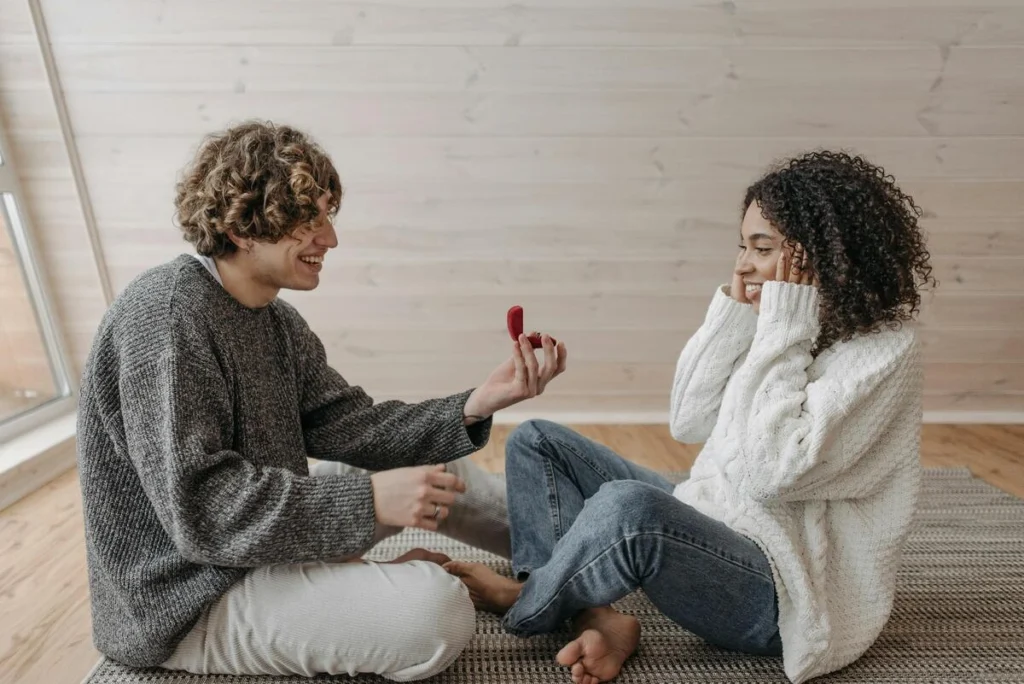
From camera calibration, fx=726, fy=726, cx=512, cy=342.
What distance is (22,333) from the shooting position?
2100mm

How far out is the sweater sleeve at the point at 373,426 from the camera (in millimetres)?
1167

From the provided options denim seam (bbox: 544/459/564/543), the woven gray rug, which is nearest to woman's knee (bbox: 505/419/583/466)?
denim seam (bbox: 544/459/564/543)

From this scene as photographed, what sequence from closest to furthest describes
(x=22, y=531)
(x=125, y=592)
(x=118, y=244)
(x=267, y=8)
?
(x=125, y=592)
(x=22, y=531)
(x=267, y=8)
(x=118, y=244)

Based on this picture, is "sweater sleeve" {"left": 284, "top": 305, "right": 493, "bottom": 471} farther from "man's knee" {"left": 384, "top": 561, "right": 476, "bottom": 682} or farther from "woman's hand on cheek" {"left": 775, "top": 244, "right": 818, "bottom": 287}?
"woman's hand on cheek" {"left": 775, "top": 244, "right": 818, "bottom": 287}

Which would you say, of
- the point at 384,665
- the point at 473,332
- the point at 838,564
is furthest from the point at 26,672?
the point at 473,332

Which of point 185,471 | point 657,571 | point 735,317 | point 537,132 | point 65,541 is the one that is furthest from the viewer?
point 537,132

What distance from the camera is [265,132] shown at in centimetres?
102

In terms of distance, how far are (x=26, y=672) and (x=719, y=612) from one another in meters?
1.05

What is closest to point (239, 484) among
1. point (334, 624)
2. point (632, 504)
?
point (334, 624)

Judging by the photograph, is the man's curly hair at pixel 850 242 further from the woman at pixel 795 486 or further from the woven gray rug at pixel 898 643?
the woven gray rug at pixel 898 643

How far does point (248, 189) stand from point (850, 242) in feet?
2.76

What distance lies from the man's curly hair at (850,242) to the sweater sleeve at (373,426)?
1.77ft

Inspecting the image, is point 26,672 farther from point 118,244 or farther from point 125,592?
point 118,244

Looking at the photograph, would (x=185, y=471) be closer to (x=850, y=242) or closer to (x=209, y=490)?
(x=209, y=490)
